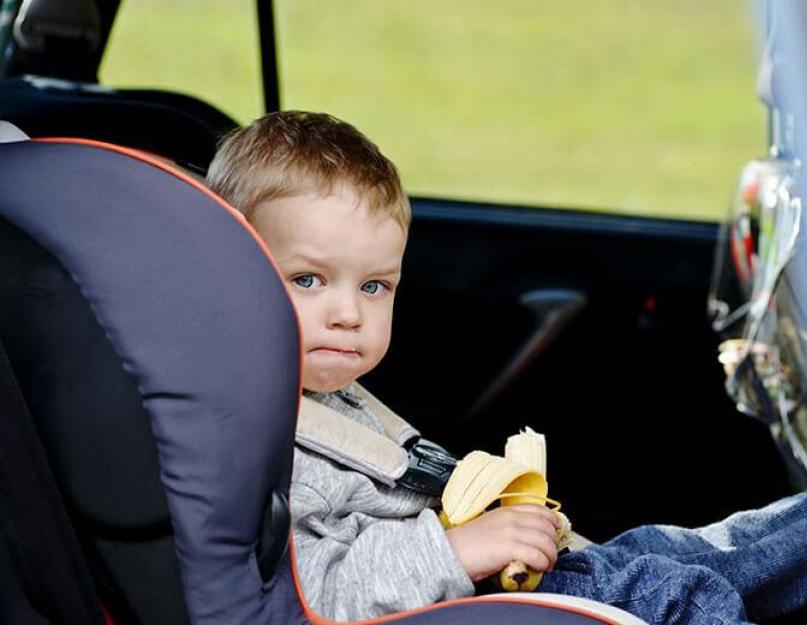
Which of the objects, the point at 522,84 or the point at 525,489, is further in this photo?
the point at 522,84

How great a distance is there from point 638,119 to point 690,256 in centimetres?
353

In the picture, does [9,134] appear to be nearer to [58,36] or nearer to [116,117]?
[116,117]

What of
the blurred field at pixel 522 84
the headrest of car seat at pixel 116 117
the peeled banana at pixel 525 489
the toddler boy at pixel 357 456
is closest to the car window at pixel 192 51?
the blurred field at pixel 522 84

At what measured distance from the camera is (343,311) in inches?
57.9

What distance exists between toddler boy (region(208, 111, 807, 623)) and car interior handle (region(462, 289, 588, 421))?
4.98 feet

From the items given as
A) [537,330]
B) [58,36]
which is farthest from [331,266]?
[537,330]

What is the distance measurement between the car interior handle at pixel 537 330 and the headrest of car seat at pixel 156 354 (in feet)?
5.91

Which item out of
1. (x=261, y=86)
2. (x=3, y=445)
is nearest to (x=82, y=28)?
(x=261, y=86)

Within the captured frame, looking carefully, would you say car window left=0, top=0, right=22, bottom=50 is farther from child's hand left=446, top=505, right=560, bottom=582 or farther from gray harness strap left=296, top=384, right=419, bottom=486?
child's hand left=446, top=505, right=560, bottom=582

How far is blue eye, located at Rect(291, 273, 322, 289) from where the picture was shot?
1477mm

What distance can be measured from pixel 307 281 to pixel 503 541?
0.30 m

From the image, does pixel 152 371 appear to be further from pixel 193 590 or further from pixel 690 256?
pixel 690 256

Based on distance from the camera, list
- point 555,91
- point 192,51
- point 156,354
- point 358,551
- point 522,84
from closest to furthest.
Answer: point 156,354
point 358,551
point 192,51
point 522,84
point 555,91

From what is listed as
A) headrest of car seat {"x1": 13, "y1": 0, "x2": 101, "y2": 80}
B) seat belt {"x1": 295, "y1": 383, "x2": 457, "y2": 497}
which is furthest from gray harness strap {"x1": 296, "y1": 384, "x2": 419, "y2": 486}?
headrest of car seat {"x1": 13, "y1": 0, "x2": 101, "y2": 80}
